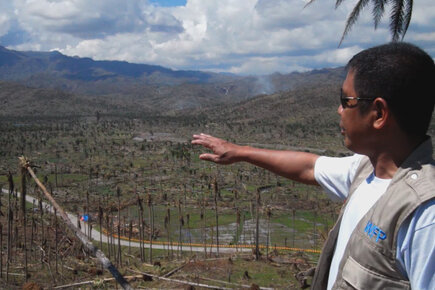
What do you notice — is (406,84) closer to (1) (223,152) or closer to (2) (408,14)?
(1) (223,152)

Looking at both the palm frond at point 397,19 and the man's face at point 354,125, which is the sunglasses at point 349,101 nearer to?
the man's face at point 354,125

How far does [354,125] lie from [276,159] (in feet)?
2.73

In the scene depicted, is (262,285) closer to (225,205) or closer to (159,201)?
(225,205)

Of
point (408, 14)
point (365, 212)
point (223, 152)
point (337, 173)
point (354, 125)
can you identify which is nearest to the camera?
point (365, 212)

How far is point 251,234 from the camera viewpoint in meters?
44.9

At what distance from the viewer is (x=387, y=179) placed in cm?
196

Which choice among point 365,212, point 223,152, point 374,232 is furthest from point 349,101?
point 223,152

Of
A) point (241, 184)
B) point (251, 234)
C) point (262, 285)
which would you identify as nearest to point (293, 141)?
point (241, 184)

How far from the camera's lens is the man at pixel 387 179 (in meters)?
1.59

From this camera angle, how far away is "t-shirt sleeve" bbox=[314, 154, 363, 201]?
2.45 meters

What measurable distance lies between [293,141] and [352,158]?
9754 cm

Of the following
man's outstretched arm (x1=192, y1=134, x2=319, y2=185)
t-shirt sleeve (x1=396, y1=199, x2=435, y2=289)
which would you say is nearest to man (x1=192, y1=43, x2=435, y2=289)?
t-shirt sleeve (x1=396, y1=199, x2=435, y2=289)

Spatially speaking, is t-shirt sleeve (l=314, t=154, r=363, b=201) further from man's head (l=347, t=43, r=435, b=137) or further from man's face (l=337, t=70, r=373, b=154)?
man's head (l=347, t=43, r=435, b=137)

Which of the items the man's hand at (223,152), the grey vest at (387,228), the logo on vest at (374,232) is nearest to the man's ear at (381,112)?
the grey vest at (387,228)
